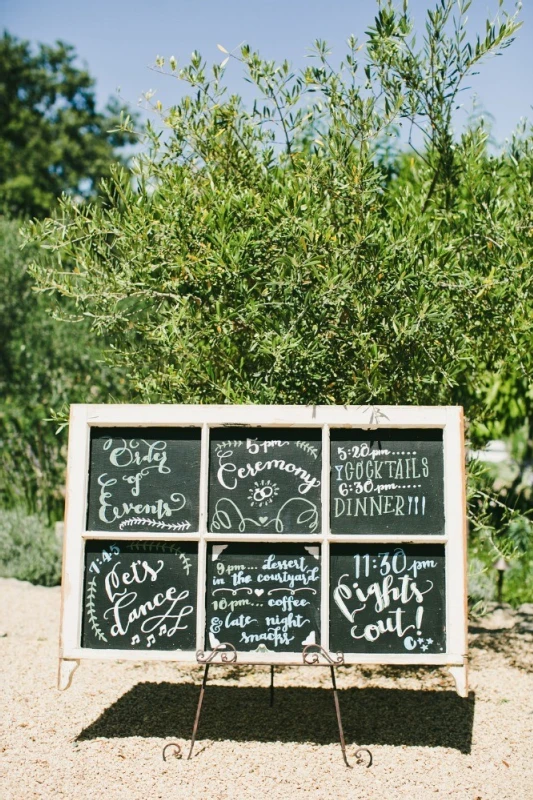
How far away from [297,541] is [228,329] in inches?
63.7

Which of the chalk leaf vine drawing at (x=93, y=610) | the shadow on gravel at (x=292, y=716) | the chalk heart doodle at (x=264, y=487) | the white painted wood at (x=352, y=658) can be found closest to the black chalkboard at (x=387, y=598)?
the white painted wood at (x=352, y=658)

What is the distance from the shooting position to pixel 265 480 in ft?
15.7

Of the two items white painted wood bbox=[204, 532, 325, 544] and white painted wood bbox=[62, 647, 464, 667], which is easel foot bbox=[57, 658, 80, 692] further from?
white painted wood bbox=[204, 532, 325, 544]

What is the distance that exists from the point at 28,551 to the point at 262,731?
19.8ft

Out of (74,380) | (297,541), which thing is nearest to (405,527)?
(297,541)

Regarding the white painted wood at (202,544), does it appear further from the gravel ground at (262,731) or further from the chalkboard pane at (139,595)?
the gravel ground at (262,731)

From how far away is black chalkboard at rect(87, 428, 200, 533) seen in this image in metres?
4.81

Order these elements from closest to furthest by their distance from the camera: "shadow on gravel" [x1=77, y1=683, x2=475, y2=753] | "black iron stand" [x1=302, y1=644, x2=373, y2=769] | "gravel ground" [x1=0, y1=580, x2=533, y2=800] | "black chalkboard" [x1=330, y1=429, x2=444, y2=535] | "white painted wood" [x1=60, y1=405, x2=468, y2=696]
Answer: "gravel ground" [x1=0, y1=580, x2=533, y2=800] → "black iron stand" [x1=302, y1=644, x2=373, y2=769] → "white painted wood" [x1=60, y1=405, x2=468, y2=696] → "black chalkboard" [x1=330, y1=429, x2=444, y2=535] → "shadow on gravel" [x1=77, y1=683, x2=475, y2=753]

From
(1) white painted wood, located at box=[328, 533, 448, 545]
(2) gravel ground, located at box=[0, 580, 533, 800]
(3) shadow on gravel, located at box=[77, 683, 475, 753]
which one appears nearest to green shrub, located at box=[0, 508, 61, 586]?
(2) gravel ground, located at box=[0, 580, 533, 800]

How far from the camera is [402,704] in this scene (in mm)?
5828

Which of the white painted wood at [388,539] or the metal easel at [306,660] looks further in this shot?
the white painted wood at [388,539]

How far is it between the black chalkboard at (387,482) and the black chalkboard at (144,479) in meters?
0.92

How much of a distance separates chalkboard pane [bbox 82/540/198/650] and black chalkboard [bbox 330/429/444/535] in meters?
1.02

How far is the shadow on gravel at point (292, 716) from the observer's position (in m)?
5.10
